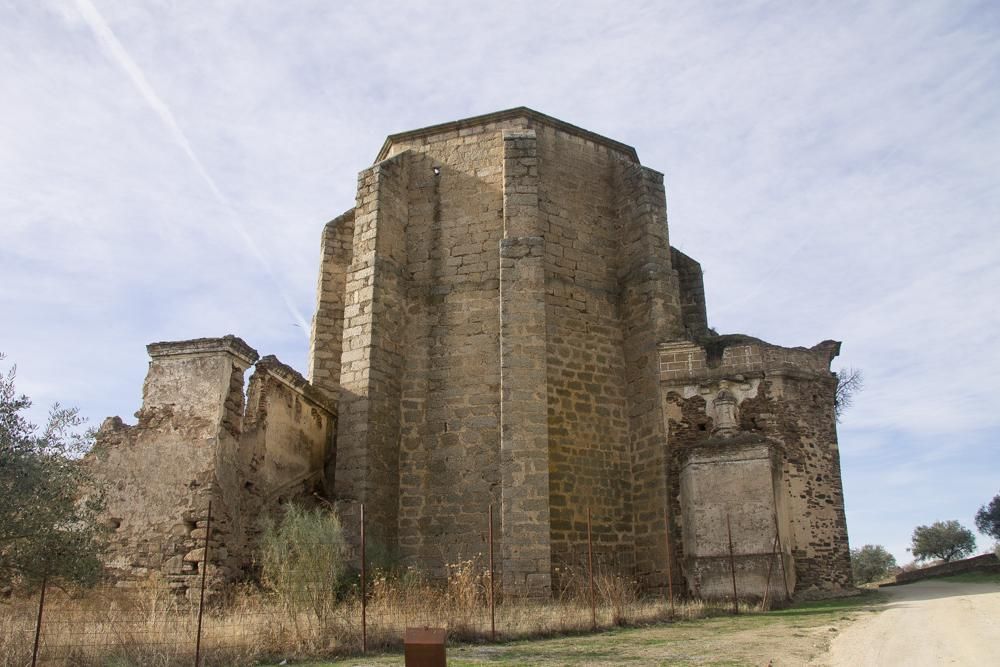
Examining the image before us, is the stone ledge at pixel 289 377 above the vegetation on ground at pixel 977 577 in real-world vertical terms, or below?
above

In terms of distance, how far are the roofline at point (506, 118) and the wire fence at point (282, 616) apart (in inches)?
312

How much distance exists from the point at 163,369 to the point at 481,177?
6.46 meters

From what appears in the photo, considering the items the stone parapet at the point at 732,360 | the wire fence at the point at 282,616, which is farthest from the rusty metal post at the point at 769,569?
the stone parapet at the point at 732,360

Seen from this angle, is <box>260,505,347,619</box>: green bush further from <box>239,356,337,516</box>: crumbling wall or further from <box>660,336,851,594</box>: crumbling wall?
<box>660,336,851,594</box>: crumbling wall

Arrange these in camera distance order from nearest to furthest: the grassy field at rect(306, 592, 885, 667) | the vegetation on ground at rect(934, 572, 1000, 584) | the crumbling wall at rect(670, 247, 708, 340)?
the grassy field at rect(306, 592, 885, 667) → the vegetation on ground at rect(934, 572, 1000, 584) → the crumbling wall at rect(670, 247, 708, 340)

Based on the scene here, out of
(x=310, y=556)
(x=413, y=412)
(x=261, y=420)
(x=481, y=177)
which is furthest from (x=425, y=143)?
(x=310, y=556)

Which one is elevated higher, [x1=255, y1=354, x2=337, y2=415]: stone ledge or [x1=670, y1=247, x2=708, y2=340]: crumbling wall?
[x1=670, y1=247, x2=708, y2=340]: crumbling wall

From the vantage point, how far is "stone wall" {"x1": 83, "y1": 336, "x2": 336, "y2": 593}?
10.7 meters

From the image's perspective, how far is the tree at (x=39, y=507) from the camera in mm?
7664

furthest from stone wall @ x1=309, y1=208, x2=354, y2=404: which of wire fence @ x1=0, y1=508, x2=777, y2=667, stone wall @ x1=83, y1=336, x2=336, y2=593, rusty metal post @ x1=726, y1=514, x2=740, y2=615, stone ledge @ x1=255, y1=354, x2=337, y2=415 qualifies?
rusty metal post @ x1=726, y1=514, x2=740, y2=615

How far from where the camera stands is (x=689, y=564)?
13.3m

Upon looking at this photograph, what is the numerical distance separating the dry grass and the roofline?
26.5 feet

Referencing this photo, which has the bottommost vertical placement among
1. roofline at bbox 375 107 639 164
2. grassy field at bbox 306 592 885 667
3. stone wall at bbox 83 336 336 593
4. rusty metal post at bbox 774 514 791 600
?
grassy field at bbox 306 592 885 667

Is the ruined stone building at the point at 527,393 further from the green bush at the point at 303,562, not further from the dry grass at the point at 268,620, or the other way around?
the dry grass at the point at 268,620
